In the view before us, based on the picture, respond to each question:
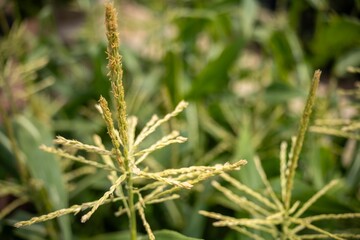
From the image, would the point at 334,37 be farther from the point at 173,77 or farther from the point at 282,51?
the point at 173,77

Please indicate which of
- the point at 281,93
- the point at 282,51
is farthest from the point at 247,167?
the point at 282,51

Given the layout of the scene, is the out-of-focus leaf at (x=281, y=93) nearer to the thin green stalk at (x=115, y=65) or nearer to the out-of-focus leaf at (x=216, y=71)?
the out-of-focus leaf at (x=216, y=71)

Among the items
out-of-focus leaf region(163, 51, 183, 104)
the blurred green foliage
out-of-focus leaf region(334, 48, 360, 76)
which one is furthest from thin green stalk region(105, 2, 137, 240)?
out-of-focus leaf region(334, 48, 360, 76)

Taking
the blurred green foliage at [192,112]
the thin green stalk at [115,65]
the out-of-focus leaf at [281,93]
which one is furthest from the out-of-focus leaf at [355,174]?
the thin green stalk at [115,65]

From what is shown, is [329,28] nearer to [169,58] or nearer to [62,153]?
[169,58]

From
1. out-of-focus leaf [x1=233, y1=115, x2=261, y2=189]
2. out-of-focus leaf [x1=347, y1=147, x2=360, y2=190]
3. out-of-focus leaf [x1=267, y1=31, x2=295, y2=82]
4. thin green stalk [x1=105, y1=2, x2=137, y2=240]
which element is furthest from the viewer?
out-of-focus leaf [x1=267, y1=31, x2=295, y2=82]

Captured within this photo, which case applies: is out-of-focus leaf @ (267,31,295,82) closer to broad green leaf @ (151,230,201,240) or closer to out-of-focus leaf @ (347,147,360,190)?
out-of-focus leaf @ (347,147,360,190)
